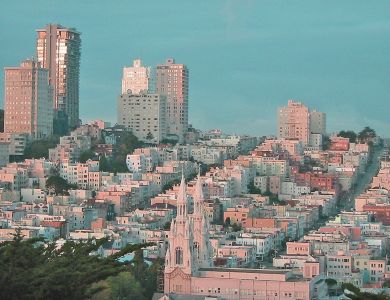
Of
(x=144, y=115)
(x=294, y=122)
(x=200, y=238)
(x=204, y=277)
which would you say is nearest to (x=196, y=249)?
(x=200, y=238)

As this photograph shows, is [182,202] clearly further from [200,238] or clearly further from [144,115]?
[144,115]

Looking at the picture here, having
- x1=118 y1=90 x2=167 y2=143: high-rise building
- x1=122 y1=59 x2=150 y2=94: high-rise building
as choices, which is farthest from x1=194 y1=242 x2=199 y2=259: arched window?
x1=122 y1=59 x2=150 y2=94: high-rise building

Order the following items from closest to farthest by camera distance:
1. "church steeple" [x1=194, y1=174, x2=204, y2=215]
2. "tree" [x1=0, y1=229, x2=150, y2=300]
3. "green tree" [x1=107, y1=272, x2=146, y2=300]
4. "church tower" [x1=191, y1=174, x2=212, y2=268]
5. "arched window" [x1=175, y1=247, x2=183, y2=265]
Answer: "tree" [x1=0, y1=229, x2=150, y2=300]
"green tree" [x1=107, y1=272, x2=146, y2=300]
"arched window" [x1=175, y1=247, x2=183, y2=265]
"church tower" [x1=191, y1=174, x2=212, y2=268]
"church steeple" [x1=194, y1=174, x2=204, y2=215]

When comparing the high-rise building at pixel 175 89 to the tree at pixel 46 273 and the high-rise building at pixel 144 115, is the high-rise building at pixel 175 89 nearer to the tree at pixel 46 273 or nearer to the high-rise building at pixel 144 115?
the high-rise building at pixel 144 115

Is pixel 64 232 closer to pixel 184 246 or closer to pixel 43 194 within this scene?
pixel 43 194

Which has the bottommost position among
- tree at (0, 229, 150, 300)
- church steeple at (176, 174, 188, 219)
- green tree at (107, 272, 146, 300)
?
green tree at (107, 272, 146, 300)

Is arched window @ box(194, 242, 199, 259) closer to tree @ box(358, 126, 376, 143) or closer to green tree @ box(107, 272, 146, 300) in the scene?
→ green tree @ box(107, 272, 146, 300)
